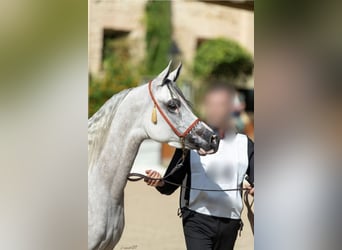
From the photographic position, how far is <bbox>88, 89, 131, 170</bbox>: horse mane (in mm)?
2914

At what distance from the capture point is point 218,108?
3.04 m

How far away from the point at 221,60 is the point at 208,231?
0.86 m

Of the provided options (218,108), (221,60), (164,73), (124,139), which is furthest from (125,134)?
(221,60)

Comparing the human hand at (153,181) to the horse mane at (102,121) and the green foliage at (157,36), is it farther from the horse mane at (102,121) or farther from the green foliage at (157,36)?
the green foliage at (157,36)

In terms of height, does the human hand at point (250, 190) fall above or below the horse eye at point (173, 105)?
below

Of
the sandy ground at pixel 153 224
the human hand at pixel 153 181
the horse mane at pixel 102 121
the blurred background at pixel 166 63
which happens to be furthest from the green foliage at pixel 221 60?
the sandy ground at pixel 153 224

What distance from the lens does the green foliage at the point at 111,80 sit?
2.91m

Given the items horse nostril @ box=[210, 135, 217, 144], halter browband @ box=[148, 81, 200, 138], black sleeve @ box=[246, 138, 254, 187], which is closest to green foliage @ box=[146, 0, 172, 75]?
halter browband @ box=[148, 81, 200, 138]

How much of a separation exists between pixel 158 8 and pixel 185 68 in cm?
50

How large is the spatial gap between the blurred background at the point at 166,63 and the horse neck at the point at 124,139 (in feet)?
0.18
